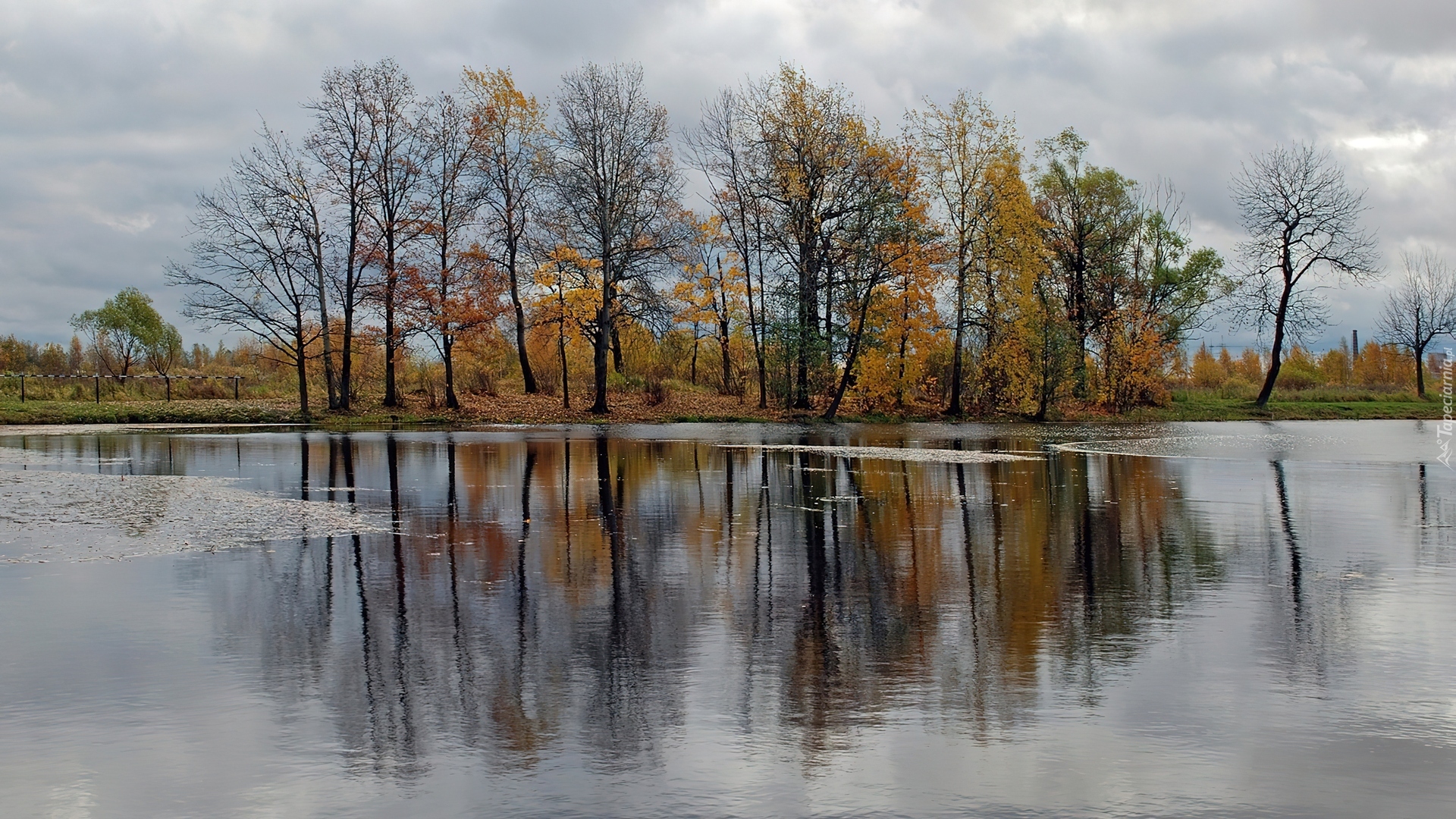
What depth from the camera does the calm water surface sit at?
16.1 feet

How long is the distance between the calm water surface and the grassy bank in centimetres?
2625

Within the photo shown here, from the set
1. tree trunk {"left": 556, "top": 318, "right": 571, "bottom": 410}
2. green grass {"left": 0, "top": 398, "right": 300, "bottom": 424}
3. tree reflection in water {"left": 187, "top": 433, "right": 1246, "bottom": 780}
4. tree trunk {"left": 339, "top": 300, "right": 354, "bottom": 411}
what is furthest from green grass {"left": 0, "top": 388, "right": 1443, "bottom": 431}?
tree reflection in water {"left": 187, "top": 433, "right": 1246, "bottom": 780}

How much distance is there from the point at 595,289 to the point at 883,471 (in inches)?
1032

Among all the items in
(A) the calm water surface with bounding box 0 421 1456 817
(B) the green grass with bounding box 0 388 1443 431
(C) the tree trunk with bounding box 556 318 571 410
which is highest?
(C) the tree trunk with bounding box 556 318 571 410

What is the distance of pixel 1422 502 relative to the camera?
15.4 meters

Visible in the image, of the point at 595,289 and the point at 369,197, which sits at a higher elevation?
the point at 369,197

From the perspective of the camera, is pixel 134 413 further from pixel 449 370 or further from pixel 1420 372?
pixel 1420 372

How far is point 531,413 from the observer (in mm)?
43094

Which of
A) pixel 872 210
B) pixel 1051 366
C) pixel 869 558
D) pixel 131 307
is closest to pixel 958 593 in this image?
pixel 869 558

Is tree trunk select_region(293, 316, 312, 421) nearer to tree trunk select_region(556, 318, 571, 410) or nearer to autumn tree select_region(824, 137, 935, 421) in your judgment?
tree trunk select_region(556, 318, 571, 410)

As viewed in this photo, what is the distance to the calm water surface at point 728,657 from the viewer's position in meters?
4.91

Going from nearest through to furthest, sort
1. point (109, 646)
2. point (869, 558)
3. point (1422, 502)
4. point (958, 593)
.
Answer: point (109, 646), point (958, 593), point (869, 558), point (1422, 502)

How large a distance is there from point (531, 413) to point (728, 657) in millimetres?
37064

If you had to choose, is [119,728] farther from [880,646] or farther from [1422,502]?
[1422,502]
